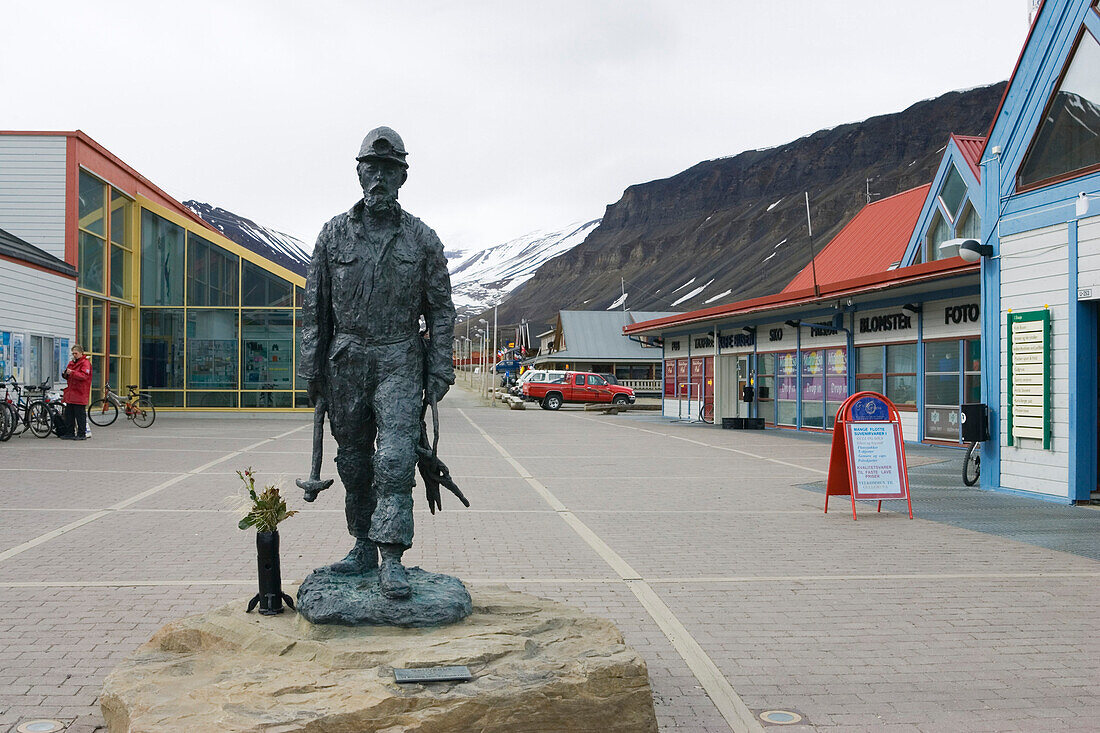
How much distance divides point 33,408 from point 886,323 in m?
18.8

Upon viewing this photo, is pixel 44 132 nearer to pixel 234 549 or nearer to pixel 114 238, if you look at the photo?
pixel 114 238

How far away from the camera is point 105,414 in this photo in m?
24.7

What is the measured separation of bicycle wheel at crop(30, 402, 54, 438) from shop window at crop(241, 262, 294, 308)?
37.2 feet

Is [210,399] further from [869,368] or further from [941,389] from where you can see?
[941,389]

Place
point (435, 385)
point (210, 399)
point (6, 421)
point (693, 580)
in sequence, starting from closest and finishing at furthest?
point (435, 385), point (693, 580), point (6, 421), point (210, 399)

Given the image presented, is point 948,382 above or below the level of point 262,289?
below

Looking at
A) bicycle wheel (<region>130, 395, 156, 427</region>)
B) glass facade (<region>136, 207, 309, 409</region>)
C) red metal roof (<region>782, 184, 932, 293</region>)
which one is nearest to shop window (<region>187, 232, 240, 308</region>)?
glass facade (<region>136, 207, 309, 409</region>)

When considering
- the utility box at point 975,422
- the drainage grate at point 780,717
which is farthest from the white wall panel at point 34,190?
the drainage grate at point 780,717

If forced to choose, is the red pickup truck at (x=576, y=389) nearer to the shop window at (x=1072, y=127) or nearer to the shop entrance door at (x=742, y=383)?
the shop entrance door at (x=742, y=383)

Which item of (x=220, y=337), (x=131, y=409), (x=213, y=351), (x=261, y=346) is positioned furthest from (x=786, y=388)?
(x=213, y=351)

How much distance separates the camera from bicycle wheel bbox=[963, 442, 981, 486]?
42.0 feet

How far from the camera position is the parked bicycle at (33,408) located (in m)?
19.4

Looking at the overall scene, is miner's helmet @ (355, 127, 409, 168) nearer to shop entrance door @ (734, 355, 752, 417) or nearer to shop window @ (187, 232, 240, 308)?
shop entrance door @ (734, 355, 752, 417)

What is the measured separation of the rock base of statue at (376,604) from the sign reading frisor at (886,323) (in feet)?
63.2
